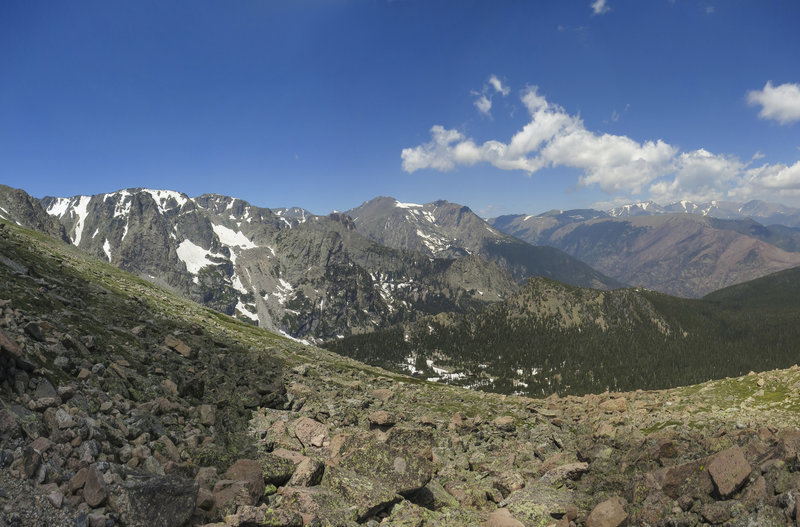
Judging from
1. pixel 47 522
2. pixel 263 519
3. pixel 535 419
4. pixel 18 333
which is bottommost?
pixel 535 419

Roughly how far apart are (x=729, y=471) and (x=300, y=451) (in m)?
20.0

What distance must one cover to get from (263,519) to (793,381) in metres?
44.1

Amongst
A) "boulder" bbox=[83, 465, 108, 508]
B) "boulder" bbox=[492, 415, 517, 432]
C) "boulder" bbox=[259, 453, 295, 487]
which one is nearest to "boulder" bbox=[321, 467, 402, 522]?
"boulder" bbox=[259, 453, 295, 487]

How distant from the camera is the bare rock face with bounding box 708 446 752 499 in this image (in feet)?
43.5

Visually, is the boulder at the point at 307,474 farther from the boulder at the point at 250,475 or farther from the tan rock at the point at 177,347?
the tan rock at the point at 177,347

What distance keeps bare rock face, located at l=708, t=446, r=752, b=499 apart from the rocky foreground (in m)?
0.05

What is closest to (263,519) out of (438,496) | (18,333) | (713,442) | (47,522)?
(47,522)

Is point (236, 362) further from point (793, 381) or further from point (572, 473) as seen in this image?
point (793, 381)

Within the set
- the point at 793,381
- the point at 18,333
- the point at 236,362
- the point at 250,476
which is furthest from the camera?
the point at 236,362

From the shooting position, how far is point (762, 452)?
15.3 meters

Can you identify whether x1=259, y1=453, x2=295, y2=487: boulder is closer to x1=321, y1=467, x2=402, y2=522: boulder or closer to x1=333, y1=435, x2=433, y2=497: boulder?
x1=321, y1=467, x2=402, y2=522: boulder

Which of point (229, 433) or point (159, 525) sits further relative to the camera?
point (229, 433)

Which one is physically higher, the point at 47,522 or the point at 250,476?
the point at 47,522

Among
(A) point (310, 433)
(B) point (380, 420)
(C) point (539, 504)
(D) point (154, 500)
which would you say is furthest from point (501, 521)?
(B) point (380, 420)
